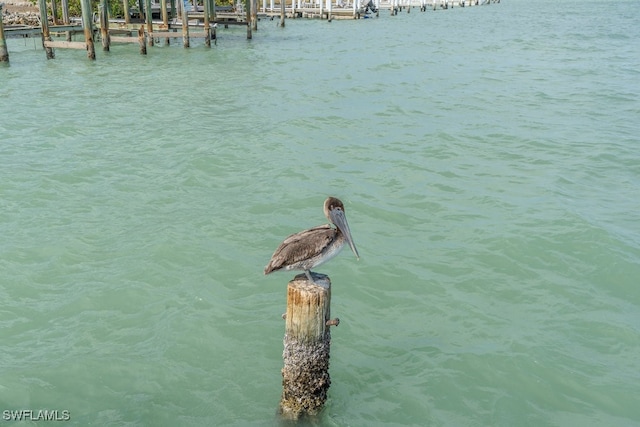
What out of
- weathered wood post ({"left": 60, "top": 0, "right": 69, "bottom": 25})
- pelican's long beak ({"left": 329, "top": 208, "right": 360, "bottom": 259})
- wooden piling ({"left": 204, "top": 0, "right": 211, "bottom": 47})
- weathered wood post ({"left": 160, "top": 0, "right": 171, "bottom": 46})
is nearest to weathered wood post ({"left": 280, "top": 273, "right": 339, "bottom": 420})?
pelican's long beak ({"left": 329, "top": 208, "right": 360, "bottom": 259})

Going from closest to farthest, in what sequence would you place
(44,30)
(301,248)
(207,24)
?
(301,248), (44,30), (207,24)

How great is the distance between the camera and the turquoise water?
5.80 m

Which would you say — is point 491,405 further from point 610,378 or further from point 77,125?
point 77,125

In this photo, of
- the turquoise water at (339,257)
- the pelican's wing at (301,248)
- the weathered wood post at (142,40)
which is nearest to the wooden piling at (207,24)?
the weathered wood post at (142,40)

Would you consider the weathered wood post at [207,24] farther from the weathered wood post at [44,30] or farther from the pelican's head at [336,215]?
the pelican's head at [336,215]

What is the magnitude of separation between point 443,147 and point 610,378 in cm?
780

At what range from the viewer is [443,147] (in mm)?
13219

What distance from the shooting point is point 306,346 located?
4762mm

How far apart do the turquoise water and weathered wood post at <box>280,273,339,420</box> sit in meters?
0.35

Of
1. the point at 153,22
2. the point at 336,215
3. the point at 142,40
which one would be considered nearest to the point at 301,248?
the point at 336,215

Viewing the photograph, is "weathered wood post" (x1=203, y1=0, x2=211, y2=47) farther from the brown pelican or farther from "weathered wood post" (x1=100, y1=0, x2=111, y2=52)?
the brown pelican

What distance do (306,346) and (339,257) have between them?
3672mm

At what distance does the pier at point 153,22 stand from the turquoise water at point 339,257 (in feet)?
25.3

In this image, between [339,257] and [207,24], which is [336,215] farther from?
[207,24]
